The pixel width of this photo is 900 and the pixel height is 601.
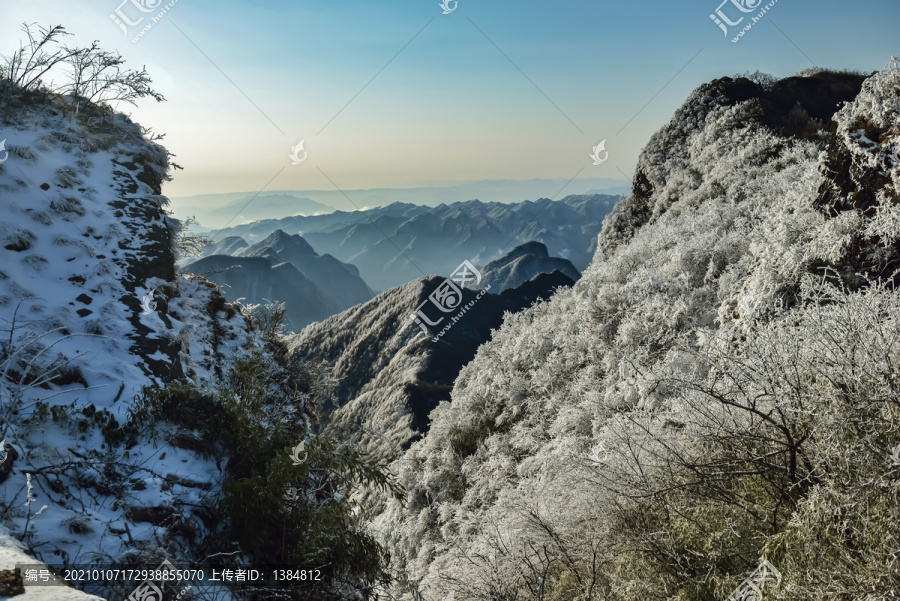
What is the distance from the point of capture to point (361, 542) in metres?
4.66

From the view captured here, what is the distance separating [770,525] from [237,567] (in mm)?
4788

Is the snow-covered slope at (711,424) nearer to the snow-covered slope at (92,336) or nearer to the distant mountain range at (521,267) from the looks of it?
the snow-covered slope at (92,336)

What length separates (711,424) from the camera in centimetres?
526

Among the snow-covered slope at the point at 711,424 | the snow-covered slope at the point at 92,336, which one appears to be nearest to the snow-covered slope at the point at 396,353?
the snow-covered slope at the point at 711,424

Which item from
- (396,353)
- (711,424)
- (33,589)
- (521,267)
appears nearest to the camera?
(33,589)

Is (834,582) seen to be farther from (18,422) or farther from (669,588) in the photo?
(18,422)

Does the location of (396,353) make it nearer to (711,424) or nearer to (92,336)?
(92,336)

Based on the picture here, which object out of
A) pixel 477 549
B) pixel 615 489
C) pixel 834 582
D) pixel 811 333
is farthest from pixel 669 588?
pixel 477 549

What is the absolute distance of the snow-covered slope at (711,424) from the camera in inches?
146
